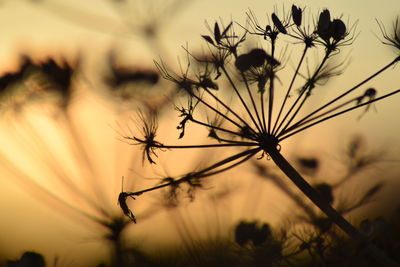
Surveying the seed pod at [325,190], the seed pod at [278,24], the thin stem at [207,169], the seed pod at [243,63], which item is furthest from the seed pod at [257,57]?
the seed pod at [325,190]

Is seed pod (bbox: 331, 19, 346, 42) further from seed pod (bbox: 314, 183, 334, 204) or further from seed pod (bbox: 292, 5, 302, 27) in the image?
seed pod (bbox: 314, 183, 334, 204)

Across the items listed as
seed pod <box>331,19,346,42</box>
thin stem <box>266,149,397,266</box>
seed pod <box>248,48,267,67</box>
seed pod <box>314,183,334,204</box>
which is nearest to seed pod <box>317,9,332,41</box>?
seed pod <box>331,19,346,42</box>

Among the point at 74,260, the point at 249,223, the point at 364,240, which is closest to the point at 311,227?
the point at 249,223

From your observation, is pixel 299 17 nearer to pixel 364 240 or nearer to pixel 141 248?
pixel 364 240

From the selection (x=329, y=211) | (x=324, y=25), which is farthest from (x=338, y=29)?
(x=329, y=211)

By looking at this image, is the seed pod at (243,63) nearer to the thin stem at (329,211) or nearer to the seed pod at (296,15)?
the seed pod at (296,15)
